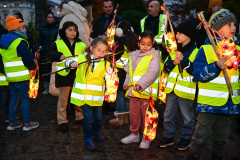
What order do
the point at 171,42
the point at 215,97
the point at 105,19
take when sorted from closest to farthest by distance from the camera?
the point at 215,97, the point at 171,42, the point at 105,19

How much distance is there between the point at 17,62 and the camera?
17.9ft

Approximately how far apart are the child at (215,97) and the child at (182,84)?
0.63 metres

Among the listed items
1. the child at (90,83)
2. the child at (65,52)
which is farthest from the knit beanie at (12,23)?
the child at (90,83)

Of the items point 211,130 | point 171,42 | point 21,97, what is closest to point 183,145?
point 211,130

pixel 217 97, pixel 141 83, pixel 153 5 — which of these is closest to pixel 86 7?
pixel 153 5

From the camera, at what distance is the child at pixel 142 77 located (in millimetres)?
4617

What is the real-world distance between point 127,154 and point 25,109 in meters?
2.18

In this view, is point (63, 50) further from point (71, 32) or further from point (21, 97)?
point (21, 97)

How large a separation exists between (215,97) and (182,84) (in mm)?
902

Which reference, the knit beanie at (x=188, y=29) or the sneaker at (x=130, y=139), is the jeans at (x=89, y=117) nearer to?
the sneaker at (x=130, y=139)

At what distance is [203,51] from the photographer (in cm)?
364

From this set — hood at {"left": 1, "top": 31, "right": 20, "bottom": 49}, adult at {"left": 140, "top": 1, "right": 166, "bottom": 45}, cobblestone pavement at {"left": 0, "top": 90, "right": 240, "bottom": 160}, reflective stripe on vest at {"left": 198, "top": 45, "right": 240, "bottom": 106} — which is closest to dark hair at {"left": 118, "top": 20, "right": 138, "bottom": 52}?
adult at {"left": 140, "top": 1, "right": 166, "bottom": 45}

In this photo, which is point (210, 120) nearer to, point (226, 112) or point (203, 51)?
point (226, 112)

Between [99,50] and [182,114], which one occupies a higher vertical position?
[99,50]
